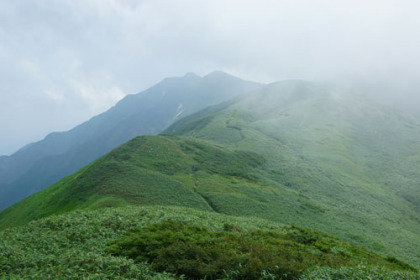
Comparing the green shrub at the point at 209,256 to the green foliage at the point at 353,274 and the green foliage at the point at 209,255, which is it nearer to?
the green foliage at the point at 209,255

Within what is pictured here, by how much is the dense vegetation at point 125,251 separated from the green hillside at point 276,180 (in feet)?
55.6

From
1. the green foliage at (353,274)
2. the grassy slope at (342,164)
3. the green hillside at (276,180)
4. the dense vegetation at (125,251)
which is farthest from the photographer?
the grassy slope at (342,164)

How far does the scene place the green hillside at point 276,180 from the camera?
4847 centimetres

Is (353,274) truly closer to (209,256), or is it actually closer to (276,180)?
(209,256)

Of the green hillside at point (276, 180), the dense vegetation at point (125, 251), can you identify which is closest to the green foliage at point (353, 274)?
the dense vegetation at point (125, 251)

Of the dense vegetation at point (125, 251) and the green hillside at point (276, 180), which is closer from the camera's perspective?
the dense vegetation at point (125, 251)

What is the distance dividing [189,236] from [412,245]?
Answer: 5163 centimetres

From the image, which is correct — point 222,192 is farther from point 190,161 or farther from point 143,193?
point 190,161

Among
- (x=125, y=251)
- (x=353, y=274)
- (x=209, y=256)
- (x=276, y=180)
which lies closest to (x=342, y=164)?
(x=276, y=180)

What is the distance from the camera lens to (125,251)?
58.3 ft

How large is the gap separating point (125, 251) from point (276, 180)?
70063 mm

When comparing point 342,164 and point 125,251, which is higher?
point 125,251

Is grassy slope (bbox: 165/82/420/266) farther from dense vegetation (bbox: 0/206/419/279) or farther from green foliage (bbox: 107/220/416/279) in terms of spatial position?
green foliage (bbox: 107/220/416/279)

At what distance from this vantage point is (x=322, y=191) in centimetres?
7819
